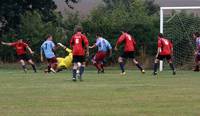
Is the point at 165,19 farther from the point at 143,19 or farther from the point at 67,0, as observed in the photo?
the point at 67,0

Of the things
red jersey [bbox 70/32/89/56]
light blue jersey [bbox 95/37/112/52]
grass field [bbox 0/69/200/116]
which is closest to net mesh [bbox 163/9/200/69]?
light blue jersey [bbox 95/37/112/52]

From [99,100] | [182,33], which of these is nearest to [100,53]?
[182,33]

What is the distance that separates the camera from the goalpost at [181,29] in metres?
38.3

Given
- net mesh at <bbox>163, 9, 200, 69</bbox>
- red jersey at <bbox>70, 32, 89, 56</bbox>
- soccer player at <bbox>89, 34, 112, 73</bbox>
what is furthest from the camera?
net mesh at <bbox>163, 9, 200, 69</bbox>

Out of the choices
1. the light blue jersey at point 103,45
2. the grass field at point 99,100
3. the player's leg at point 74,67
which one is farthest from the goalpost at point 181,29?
the grass field at point 99,100

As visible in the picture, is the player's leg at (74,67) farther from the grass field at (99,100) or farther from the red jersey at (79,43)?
the grass field at (99,100)

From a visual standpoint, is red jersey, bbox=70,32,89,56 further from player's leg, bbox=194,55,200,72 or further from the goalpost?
the goalpost

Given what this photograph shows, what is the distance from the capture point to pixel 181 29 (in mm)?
39094

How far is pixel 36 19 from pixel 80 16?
10.6 ft

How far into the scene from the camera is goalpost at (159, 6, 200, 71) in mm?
38344

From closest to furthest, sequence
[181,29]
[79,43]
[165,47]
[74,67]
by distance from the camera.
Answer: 1. [74,67]
2. [79,43]
3. [165,47]
4. [181,29]

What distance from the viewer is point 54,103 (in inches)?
588

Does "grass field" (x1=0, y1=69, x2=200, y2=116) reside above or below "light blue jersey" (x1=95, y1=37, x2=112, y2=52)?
below

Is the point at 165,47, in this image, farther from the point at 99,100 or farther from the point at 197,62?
the point at 99,100
